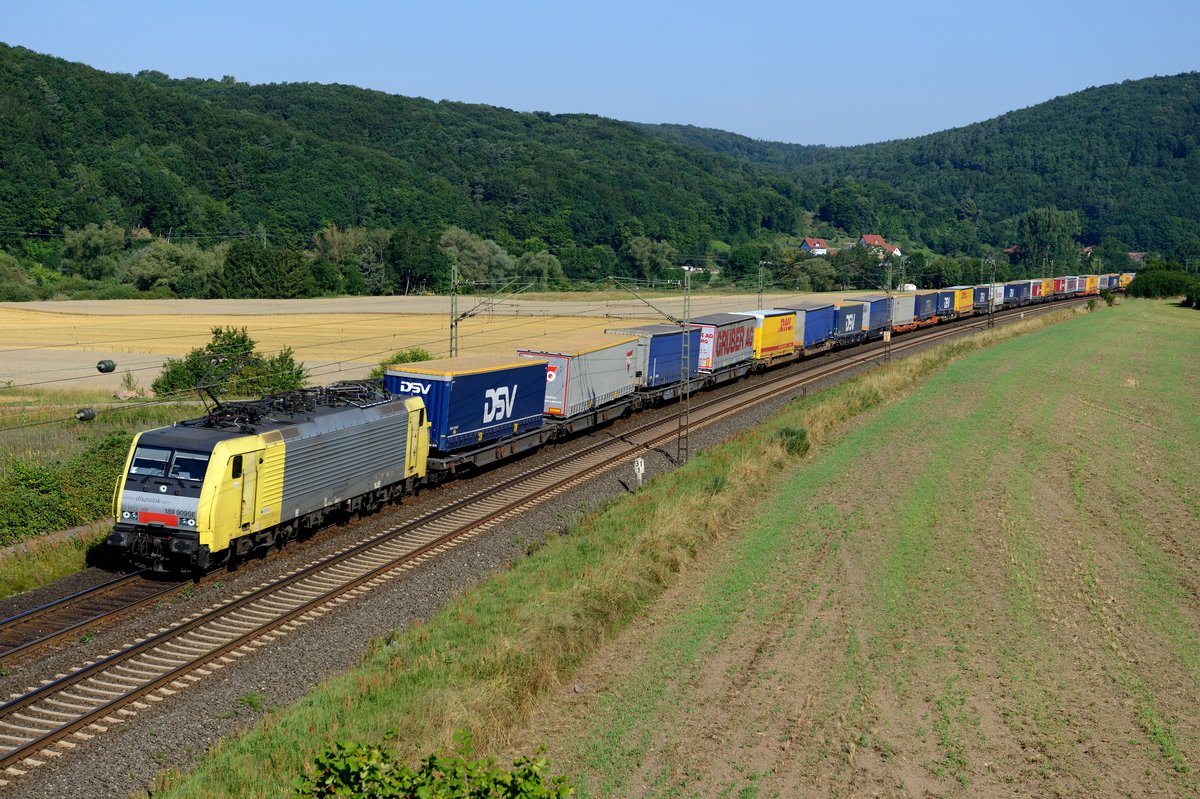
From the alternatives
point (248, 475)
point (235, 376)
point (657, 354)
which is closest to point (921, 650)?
point (248, 475)

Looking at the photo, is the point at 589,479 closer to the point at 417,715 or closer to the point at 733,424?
the point at 733,424

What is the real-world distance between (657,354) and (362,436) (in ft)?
66.7

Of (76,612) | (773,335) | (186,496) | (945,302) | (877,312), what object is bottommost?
(76,612)

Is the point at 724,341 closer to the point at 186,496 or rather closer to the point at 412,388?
the point at 412,388

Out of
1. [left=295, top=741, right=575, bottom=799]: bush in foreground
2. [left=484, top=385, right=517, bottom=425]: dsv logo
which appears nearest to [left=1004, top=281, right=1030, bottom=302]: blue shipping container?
[left=484, top=385, right=517, bottom=425]: dsv logo

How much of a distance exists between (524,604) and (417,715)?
16.0ft

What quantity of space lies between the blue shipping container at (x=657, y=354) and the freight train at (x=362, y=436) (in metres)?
0.08

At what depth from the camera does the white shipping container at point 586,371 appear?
118 feet

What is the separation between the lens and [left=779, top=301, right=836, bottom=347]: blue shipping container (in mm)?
63031

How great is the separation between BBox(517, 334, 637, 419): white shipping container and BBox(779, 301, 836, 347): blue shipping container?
23761mm

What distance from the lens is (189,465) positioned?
825 inches

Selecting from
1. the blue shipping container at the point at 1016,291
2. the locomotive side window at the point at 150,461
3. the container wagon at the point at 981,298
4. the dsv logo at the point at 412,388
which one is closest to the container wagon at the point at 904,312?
the container wagon at the point at 981,298

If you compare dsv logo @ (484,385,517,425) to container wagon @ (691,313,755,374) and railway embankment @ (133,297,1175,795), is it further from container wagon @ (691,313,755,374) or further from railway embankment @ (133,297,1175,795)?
container wagon @ (691,313,755,374)

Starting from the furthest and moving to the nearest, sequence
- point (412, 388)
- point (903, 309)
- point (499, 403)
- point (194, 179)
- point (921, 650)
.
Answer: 1. point (194, 179)
2. point (903, 309)
3. point (499, 403)
4. point (412, 388)
5. point (921, 650)
